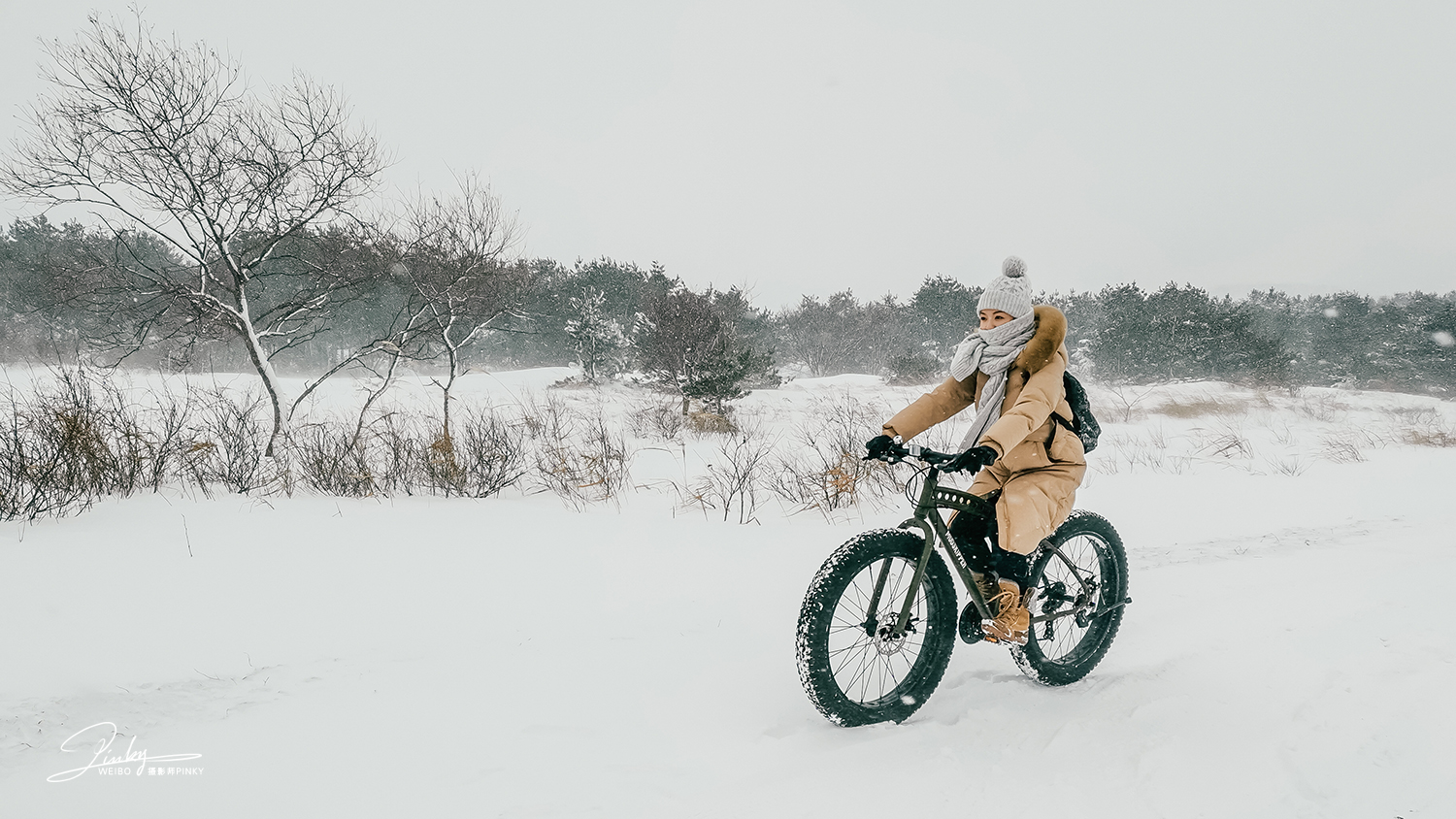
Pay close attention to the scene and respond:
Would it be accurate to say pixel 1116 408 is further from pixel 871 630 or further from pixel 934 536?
pixel 871 630

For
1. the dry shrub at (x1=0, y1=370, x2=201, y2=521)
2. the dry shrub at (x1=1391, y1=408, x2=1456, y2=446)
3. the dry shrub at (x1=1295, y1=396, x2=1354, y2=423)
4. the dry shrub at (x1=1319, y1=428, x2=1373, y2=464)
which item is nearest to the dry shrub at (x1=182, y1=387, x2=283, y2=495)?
the dry shrub at (x1=0, y1=370, x2=201, y2=521)

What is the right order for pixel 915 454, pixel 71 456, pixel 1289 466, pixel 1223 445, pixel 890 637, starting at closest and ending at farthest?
pixel 915 454 → pixel 890 637 → pixel 71 456 → pixel 1289 466 → pixel 1223 445

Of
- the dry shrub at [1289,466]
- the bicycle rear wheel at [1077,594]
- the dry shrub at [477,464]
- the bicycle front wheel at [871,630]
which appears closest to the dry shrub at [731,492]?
the dry shrub at [477,464]

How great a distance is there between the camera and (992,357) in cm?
222

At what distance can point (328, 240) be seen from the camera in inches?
387

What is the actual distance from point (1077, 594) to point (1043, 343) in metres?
1.23

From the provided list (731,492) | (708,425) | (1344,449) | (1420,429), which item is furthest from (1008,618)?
(1420,429)

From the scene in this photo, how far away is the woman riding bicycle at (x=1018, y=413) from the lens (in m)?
2.06

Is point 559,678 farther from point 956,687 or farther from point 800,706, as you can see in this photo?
point 956,687

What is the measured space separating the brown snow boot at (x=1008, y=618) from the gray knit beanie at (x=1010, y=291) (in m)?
1.08

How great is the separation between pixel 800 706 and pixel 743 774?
45cm

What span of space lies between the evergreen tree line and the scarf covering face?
10010mm

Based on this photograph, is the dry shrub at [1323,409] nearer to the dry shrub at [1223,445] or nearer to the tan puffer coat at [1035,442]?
the dry shrub at [1223,445]

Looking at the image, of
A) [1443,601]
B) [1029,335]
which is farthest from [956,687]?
[1443,601]
